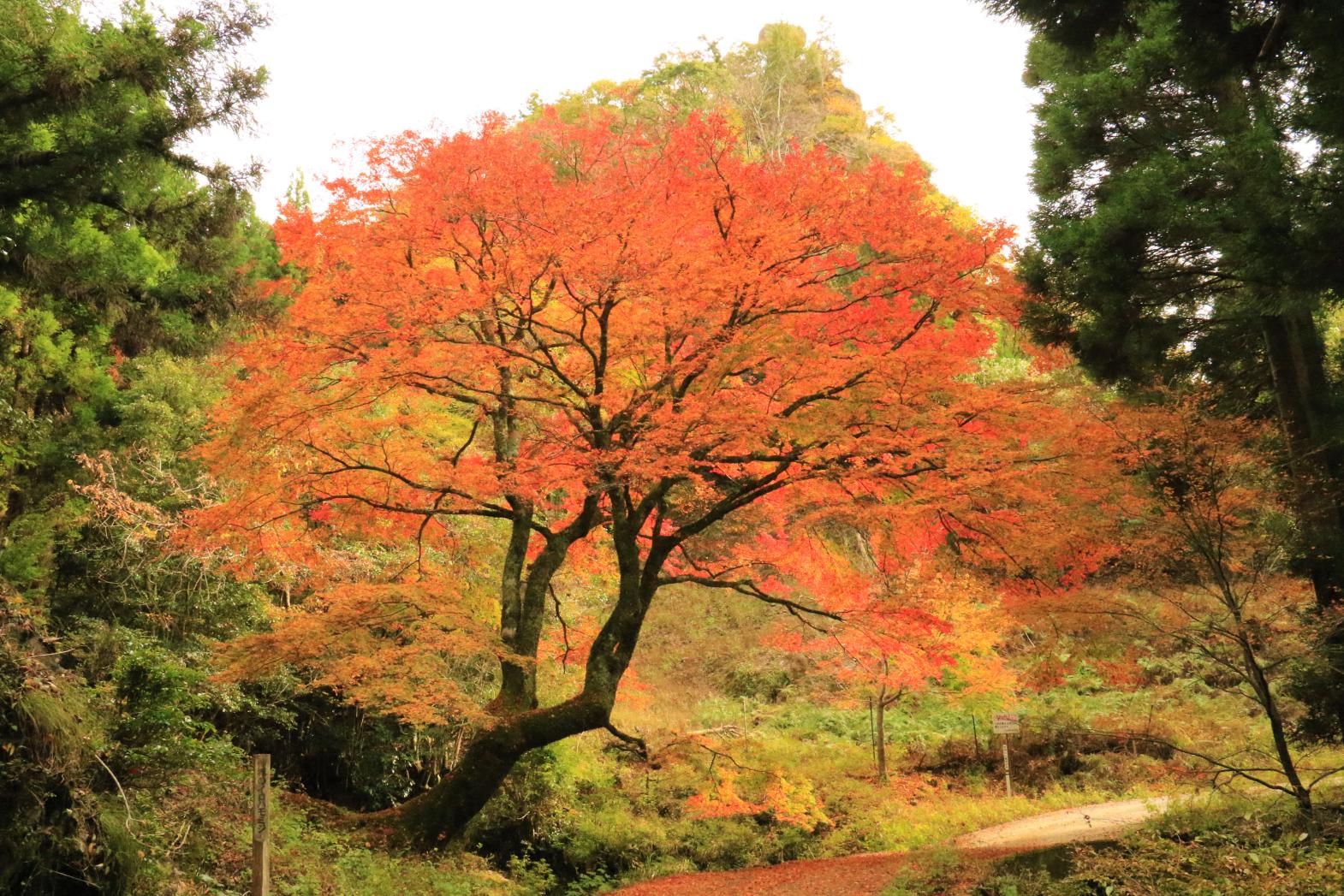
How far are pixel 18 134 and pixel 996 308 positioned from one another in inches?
376

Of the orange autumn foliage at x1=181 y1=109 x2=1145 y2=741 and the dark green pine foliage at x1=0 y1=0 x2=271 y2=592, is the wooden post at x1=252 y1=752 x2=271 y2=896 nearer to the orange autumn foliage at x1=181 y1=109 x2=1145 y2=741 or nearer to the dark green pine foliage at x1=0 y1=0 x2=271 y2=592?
the orange autumn foliage at x1=181 y1=109 x2=1145 y2=741

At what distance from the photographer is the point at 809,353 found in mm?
8273

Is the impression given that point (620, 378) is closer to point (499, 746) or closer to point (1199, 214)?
point (499, 746)

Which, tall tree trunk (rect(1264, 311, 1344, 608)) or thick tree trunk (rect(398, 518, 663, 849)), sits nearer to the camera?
tall tree trunk (rect(1264, 311, 1344, 608))

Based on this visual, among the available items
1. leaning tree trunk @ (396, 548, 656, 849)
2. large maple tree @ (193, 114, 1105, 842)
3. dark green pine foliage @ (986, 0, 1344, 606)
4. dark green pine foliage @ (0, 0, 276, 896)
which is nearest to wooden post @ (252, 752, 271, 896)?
dark green pine foliage @ (0, 0, 276, 896)

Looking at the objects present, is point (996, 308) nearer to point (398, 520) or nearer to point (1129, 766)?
point (398, 520)

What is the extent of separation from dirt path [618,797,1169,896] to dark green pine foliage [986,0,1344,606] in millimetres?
3830

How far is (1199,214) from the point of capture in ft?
23.8

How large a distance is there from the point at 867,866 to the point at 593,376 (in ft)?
20.0

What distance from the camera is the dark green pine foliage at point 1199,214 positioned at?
4.55 m

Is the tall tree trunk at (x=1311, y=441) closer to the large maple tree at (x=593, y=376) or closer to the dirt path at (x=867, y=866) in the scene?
the large maple tree at (x=593, y=376)

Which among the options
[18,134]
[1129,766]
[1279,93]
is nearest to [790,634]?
[1129,766]

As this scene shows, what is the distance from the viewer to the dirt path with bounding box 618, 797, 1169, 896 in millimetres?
8938

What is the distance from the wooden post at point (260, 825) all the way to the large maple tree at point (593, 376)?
9.24 feet
